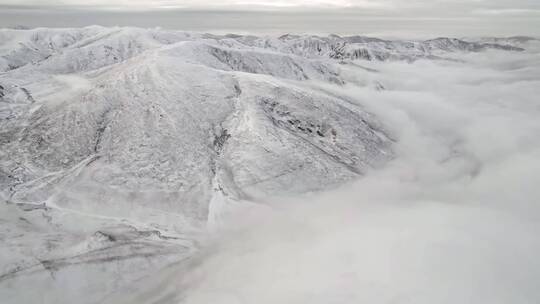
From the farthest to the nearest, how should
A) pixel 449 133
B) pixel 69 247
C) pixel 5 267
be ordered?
pixel 449 133 < pixel 69 247 < pixel 5 267

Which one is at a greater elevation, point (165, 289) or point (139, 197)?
point (139, 197)

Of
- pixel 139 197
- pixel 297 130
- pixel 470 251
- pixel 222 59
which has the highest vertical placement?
pixel 222 59

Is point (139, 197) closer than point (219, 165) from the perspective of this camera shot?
Yes

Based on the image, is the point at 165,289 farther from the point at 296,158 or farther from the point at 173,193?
the point at 296,158

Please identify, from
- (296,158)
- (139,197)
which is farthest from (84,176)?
(296,158)

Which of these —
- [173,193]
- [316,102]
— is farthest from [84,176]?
[316,102]

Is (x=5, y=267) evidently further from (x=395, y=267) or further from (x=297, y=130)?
(x=297, y=130)

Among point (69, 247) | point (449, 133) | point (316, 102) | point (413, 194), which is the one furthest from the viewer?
point (449, 133)
